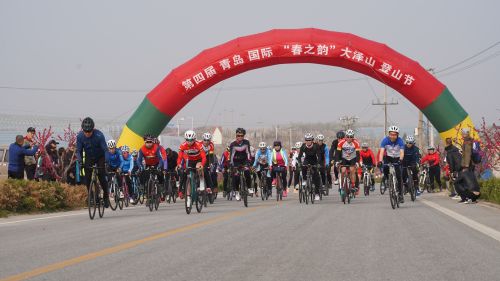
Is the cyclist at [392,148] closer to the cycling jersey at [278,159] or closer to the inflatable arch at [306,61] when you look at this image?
the cycling jersey at [278,159]

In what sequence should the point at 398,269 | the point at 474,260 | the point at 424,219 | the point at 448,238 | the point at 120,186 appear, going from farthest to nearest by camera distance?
1. the point at 120,186
2. the point at 424,219
3. the point at 448,238
4. the point at 474,260
5. the point at 398,269

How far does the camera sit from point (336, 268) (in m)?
7.63

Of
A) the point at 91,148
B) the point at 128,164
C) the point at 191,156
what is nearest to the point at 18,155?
the point at 128,164

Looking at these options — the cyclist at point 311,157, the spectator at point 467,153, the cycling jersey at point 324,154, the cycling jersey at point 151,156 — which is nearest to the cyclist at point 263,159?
the cycling jersey at point 324,154

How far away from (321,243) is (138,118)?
21540 millimetres

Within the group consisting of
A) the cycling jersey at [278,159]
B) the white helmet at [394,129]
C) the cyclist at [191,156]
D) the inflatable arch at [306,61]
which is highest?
the inflatable arch at [306,61]

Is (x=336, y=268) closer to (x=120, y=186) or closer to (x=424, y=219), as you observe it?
(x=424, y=219)

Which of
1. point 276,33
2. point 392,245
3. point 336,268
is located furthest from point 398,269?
point 276,33

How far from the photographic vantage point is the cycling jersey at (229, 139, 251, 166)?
22.1m

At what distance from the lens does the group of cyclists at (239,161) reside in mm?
16672

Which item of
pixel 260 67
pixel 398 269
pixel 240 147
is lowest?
pixel 398 269

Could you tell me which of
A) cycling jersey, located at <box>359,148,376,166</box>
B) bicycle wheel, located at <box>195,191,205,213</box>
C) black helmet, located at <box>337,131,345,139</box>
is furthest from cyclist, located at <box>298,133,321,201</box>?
cycling jersey, located at <box>359,148,376,166</box>

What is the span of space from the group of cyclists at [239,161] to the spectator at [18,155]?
2.02 metres

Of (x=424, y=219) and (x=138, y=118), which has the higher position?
(x=138, y=118)
